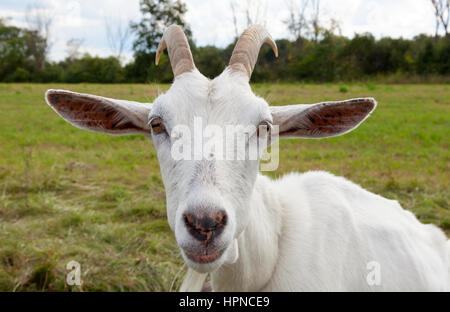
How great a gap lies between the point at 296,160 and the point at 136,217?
150 inches

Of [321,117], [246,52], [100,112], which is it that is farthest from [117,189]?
[321,117]

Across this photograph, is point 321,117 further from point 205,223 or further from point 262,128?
point 205,223

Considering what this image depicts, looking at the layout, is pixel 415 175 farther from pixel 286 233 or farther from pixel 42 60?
pixel 42 60

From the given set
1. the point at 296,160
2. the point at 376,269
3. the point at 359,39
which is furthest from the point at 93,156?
the point at 359,39

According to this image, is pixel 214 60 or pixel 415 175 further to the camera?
pixel 214 60

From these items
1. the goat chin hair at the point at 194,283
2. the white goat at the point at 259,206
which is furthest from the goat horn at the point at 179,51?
the goat chin hair at the point at 194,283

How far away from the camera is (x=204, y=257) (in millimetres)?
1789

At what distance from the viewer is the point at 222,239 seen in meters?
1.76

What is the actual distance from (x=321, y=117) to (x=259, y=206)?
28.1 inches

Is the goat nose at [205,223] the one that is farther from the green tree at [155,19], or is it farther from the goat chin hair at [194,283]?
the green tree at [155,19]

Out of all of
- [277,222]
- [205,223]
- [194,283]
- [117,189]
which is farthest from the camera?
[117,189]

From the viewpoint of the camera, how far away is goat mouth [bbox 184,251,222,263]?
5.86ft

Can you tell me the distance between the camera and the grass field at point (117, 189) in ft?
12.2

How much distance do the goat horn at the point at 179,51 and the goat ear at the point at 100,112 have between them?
331mm
